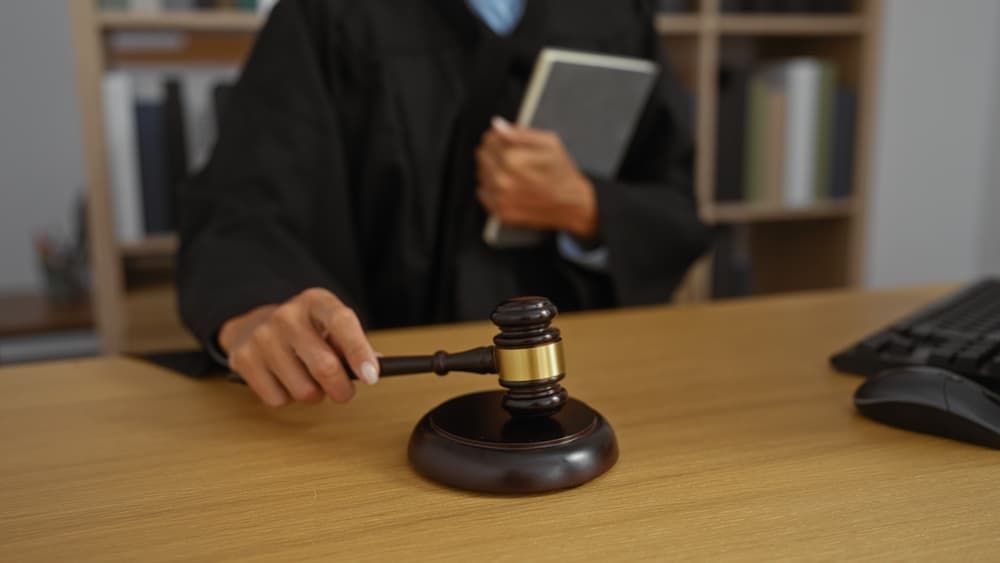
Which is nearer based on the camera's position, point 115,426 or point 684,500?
point 684,500

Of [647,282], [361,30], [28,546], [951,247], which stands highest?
[361,30]

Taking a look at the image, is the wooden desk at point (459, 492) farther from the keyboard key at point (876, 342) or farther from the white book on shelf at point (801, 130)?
the white book on shelf at point (801, 130)

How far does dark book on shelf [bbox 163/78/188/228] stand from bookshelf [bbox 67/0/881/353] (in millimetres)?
122

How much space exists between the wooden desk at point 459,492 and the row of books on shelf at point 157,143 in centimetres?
116

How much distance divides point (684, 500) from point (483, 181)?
0.77 meters

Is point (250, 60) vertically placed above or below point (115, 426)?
above

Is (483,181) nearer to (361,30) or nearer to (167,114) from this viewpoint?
(361,30)

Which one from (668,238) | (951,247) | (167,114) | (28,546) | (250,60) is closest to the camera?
(28,546)

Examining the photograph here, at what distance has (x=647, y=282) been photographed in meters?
1.28

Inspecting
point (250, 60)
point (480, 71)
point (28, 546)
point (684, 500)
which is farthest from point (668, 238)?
point (28, 546)

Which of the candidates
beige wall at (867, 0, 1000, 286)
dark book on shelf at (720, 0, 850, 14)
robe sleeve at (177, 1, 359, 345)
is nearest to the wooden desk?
robe sleeve at (177, 1, 359, 345)

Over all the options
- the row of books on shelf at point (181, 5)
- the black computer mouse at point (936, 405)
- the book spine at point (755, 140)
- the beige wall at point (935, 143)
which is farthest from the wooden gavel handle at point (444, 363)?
the beige wall at point (935, 143)

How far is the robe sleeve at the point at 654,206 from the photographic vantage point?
1.23m

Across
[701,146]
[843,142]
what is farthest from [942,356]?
[843,142]
